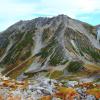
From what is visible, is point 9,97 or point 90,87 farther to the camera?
point 90,87

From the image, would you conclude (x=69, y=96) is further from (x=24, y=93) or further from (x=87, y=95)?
(x=24, y=93)

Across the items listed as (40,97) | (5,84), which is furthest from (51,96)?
(5,84)

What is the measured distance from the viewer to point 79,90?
48.5 meters

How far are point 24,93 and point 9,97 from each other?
2569 millimetres

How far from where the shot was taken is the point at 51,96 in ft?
155

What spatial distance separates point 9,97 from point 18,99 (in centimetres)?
116

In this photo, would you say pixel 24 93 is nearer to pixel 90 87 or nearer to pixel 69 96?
pixel 69 96

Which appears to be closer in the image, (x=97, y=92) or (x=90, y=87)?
(x=97, y=92)

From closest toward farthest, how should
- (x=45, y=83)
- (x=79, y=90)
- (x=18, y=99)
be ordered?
(x=18, y=99) < (x=79, y=90) < (x=45, y=83)

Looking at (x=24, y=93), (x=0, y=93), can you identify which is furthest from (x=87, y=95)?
(x=0, y=93)

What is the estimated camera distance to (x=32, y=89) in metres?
48.8

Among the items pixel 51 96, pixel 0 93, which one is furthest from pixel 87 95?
pixel 0 93

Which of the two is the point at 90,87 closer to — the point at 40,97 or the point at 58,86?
the point at 58,86

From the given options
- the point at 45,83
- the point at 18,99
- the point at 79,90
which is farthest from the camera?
the point at 45,83
